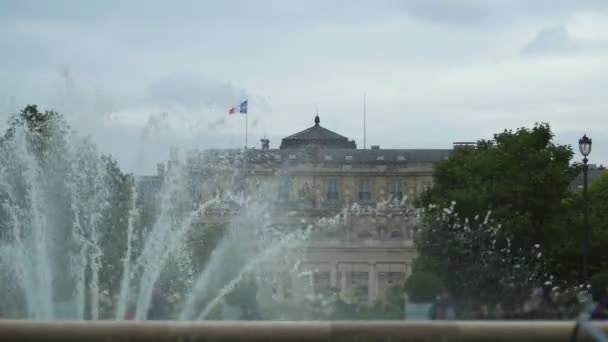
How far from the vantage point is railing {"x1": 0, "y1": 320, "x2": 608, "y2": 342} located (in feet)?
55.7

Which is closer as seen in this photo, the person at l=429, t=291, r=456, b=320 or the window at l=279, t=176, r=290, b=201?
the person at l=429, t=291, r=456, b=320

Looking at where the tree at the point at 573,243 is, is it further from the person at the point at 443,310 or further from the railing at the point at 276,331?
the railing at the point at 276,331

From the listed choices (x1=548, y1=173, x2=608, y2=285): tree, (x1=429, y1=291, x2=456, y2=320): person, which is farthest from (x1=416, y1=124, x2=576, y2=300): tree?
(x1=429, y1=291, x2=456, y2=320): person

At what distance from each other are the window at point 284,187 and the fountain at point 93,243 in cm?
7671

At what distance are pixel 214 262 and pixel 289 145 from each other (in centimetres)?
11500

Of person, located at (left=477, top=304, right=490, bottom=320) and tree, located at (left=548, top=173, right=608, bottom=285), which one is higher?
person, located at (left=477, top=304, right=490, bottom=320)

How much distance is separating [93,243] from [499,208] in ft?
101

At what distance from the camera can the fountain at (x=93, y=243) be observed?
103ft

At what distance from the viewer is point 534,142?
7738 cm

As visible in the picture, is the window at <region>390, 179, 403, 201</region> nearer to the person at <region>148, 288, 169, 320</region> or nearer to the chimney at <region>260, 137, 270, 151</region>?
the chimney at <region>260, 137, 270, 151</region>

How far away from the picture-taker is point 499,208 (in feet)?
235

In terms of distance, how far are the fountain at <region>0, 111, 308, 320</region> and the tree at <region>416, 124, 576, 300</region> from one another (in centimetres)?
777

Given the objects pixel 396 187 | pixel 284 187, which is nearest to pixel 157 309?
pixel 284 187

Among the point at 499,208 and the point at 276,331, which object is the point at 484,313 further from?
the point at 499,208
